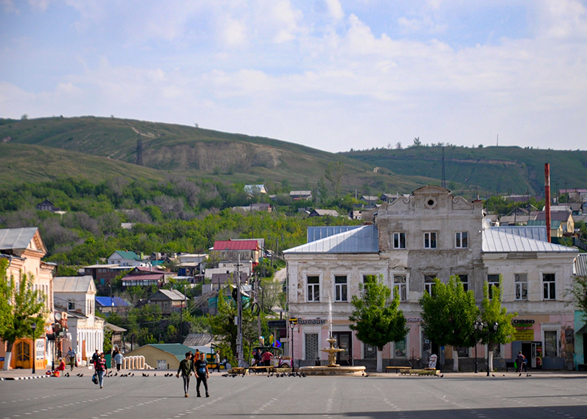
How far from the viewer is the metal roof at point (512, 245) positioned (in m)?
58.2

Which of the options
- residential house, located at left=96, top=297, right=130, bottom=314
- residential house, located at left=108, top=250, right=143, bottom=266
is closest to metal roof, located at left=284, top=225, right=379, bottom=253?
residential house, located at left=96, top=297, right=130, bottom=314

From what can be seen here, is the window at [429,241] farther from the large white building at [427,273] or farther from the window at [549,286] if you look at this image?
the window at [549,286]

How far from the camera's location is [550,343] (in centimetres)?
5712

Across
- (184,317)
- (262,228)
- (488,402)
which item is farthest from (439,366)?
(262,228)

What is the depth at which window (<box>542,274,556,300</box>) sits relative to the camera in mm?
57500

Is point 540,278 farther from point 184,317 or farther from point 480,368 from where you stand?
point 184,317

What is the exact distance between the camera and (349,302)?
57938 millimetres

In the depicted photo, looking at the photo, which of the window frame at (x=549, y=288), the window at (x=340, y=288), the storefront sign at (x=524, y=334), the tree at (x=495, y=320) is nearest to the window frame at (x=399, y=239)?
the window at (x=340, y=288)

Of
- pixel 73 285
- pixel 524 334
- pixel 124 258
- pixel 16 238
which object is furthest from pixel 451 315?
pixel 124 258

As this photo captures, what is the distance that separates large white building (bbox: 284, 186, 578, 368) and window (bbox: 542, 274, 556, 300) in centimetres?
6

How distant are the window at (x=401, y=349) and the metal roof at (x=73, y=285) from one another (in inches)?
1409

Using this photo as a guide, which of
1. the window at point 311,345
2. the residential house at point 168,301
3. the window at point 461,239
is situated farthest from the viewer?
the residential house at point 168,301

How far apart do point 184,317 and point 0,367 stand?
2810 inches

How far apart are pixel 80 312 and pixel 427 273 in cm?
3677
